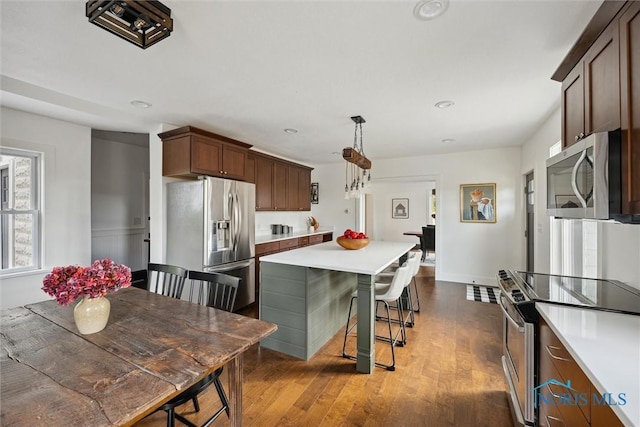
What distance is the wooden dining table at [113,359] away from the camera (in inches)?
31.7

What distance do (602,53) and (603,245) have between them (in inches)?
52.1

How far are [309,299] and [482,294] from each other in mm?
3276

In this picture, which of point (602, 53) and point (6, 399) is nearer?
point (6, 399)

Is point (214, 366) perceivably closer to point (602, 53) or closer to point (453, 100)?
point (602, 53)

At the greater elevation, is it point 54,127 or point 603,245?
point 54,127

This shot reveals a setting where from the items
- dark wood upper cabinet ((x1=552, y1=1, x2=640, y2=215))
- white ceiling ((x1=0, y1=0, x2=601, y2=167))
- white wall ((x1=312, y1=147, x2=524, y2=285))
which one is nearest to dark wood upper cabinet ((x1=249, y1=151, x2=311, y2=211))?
white ceiling ((x1=0, y1=0, x2=601, y2=167))

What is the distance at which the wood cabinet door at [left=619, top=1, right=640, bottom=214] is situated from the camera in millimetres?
1096

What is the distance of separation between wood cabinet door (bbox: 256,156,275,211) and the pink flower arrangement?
3.16m

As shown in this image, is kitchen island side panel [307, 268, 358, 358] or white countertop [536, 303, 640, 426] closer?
white countertop [536, 303, 640, 426]

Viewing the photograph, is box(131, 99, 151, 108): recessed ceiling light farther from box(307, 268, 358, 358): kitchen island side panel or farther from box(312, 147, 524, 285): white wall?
box(312, 147, 524, 285): white wall

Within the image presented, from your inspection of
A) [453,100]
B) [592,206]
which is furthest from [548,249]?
[592,206]

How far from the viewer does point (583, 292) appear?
1614 mm

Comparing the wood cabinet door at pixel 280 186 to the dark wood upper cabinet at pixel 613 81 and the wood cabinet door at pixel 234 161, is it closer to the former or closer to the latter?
the wood cabinet door at pixel 234 161

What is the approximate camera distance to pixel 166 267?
2105 mm
